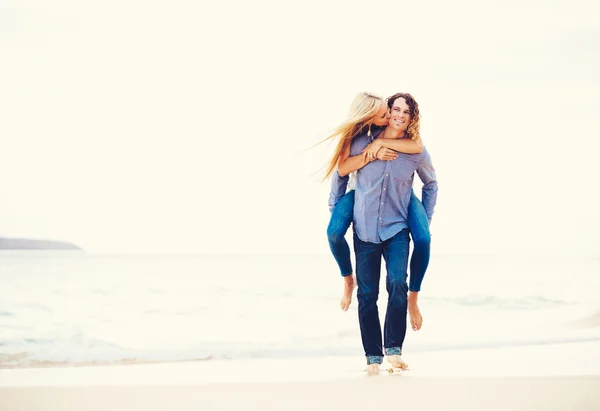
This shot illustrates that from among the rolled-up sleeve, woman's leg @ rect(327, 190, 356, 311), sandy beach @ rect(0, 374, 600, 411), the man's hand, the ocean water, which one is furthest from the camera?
the ocean water

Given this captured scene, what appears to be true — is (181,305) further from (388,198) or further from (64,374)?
(388,198)

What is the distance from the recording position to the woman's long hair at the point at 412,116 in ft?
13.6

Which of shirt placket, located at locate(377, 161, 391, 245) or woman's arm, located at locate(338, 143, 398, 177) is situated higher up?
woman's arm, located at locate(338, 143, 398, 177)

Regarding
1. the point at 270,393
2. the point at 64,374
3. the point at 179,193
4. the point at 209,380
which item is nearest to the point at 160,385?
the point at 209,380

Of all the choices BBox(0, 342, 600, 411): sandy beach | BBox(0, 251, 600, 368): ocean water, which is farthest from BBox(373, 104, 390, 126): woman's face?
BBox(0, 251, 600, 368): ocean water

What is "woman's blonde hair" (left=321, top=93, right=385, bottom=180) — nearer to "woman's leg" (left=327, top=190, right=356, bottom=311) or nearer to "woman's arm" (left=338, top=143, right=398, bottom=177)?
"woman's arm" (left=338, top=143, right=398, bottom=177)

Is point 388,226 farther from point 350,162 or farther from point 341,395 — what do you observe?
point 341,395

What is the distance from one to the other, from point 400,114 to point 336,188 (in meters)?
0.53

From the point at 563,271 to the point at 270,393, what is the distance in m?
16.3

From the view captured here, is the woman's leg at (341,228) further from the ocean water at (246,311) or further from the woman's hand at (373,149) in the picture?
the ocean water at (246,311)

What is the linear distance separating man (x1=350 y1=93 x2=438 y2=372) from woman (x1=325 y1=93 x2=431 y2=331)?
0.13ft

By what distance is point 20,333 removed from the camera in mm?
8812

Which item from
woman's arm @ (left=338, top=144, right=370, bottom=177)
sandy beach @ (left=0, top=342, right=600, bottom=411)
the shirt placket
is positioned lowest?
sandy beach @ (left=0, top=342, right=600, bottom=411)

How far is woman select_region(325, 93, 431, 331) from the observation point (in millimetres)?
4121
